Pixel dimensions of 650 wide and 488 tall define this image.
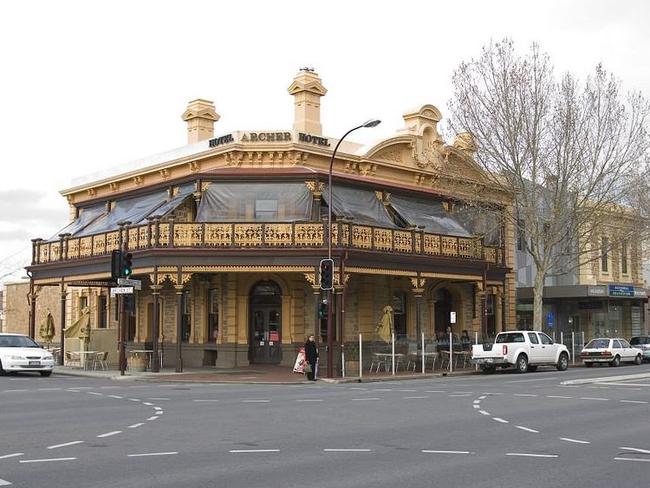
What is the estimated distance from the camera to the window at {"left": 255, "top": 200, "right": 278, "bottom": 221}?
102 feet

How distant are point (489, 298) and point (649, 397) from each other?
68.4 ft

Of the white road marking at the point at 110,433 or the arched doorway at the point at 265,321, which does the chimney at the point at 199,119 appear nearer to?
the arched doorway at the point at 265,321

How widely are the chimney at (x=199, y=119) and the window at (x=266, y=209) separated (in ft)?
25.3

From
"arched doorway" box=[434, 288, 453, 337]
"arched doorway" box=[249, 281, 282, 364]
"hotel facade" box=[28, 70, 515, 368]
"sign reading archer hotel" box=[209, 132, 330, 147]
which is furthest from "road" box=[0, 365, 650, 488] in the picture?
"arched doorway" box=[434, 288, 453, 337]

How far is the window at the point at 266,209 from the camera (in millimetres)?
31194

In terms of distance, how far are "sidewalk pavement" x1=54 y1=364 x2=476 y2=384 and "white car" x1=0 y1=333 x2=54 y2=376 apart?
5.27 feet

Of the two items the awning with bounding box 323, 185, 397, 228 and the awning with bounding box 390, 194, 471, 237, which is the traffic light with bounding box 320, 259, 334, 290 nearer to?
the awning with bounding box 323, 185, 397, 228

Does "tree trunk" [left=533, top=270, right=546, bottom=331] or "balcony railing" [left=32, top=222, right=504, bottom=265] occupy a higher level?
"balcony railing" [left=32, top=222, right=504, bottom=265]

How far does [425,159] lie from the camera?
36.1 meters

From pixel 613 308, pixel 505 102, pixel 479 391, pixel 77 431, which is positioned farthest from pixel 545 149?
pixel 77 431

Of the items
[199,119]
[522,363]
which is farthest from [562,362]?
[199,119]

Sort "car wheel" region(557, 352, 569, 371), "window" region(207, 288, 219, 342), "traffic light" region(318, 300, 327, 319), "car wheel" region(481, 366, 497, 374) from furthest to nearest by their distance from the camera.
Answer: "car wheel" region(557, 352, 569, 371) → "window" region(207, 288, 219, 342) → "car wheel" region(481, 366, 497, 374) → "traffic light" region(318, 300, 327, 319)

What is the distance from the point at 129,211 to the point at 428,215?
12.5 meters

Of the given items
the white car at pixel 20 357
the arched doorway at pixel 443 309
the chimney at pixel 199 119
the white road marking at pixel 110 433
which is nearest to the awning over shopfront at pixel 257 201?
the chimney at pixel 199 119
